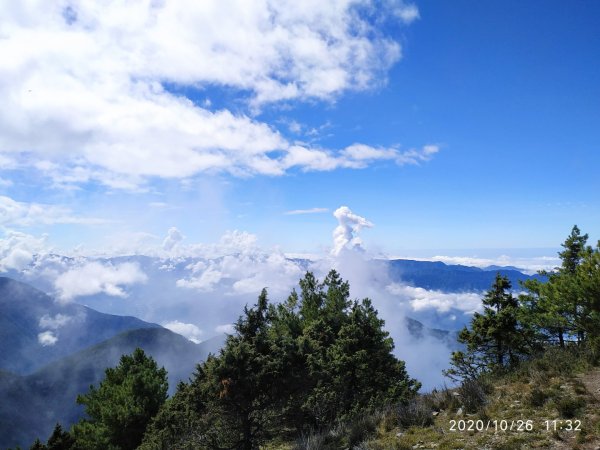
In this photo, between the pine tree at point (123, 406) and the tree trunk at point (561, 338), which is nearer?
the tree trunk at point (561, 338)

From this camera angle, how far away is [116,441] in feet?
110

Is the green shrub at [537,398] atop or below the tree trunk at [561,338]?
atop

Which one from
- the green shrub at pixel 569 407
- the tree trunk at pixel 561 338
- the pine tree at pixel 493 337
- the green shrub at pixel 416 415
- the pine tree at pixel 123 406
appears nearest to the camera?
the green shrub at pixel 569 407

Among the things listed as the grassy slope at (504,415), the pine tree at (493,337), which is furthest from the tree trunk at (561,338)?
the grassy slope at (504,415)

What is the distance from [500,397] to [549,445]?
461 centimetres

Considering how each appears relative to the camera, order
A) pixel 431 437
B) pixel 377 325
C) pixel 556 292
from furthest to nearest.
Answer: pixel 377 325 < pixel 556 292 < pixel 431 437

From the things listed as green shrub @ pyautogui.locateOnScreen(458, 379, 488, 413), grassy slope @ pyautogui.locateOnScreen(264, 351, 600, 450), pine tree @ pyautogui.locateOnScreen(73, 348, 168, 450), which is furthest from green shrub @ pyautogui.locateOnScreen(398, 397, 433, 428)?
pine tree @ pyautogui.locateOnScreen(73, 348, 168, 450)

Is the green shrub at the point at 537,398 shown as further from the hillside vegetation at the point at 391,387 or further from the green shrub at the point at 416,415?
the green shrub at the point at 416,415

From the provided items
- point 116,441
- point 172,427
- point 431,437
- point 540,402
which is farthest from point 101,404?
point 540,402

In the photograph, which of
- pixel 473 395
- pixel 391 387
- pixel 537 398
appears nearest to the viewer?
pixel 537 398

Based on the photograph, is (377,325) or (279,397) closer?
(279,397)

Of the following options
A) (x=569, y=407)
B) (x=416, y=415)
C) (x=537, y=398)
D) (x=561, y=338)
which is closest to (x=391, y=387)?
(x=416, y=415)

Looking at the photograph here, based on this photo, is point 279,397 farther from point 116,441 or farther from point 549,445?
point 116,441

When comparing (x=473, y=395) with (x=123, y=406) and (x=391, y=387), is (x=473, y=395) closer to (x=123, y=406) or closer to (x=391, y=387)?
(x=391, y=387)
